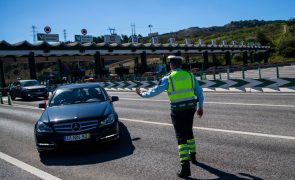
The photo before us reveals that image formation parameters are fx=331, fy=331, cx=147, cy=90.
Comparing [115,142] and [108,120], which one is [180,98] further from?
[115,142]

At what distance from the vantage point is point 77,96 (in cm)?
873

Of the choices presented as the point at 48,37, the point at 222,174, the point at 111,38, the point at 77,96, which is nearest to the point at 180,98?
the point at 222,174

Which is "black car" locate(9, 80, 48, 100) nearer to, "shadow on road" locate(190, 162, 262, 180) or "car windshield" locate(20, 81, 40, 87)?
"car windshield" locate(20, 81, 40, 87)

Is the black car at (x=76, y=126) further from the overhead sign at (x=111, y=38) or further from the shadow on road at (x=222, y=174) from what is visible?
the overhead sign at (x=111, y=38)

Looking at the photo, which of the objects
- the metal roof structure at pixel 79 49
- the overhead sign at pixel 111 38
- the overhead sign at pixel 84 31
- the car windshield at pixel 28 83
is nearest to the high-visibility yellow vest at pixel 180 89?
the car windshield at pixel 28 83

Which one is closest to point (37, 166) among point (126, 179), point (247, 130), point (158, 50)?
point (126, 179)

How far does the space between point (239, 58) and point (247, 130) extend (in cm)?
10100

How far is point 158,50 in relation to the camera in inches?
2130

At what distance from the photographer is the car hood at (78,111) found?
7137 mm

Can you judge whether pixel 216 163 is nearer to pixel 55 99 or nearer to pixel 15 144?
pixel 55 99

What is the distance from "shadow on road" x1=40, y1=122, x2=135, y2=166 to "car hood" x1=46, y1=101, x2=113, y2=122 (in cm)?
68

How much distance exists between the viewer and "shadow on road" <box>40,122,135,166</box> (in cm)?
664

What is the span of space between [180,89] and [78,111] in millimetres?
2900

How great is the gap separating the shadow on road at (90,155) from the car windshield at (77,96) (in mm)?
1365
